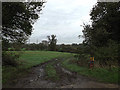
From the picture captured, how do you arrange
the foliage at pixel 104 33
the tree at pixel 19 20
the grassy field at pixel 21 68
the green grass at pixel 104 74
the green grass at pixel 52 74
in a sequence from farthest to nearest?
the foliage at pixel 104 33
the tree at pixel 19 20
the green grass at pixel 52 74
the grassy field at pixel 21 68
the green grass at pixel 104 74

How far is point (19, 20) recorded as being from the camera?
11102 mm

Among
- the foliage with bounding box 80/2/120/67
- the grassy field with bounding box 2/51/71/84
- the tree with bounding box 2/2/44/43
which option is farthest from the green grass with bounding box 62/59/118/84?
the tree with bounding box 2/2/44/43

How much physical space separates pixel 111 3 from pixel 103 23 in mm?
2797

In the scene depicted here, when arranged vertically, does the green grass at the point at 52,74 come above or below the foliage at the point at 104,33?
below

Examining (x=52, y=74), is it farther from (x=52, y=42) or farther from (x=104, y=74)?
(x=52, y=42)

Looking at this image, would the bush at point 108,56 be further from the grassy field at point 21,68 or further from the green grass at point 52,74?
the grassy field at point 21,68

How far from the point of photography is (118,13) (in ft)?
41.9

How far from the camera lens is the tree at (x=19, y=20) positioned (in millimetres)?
9375

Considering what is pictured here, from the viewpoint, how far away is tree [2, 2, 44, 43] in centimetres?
938

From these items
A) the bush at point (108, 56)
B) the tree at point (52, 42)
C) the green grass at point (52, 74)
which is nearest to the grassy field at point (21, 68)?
the green grass at point (52, 74)

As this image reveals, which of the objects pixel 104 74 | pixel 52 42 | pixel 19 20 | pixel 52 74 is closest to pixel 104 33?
pixel 104 74

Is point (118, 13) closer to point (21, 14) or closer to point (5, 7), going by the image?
point (21, 14)

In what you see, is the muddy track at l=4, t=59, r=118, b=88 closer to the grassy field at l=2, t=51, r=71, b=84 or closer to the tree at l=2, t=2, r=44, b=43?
the grassy field at l=2, t=51, r=71, b=84

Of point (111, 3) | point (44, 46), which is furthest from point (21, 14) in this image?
point (44, 46)
